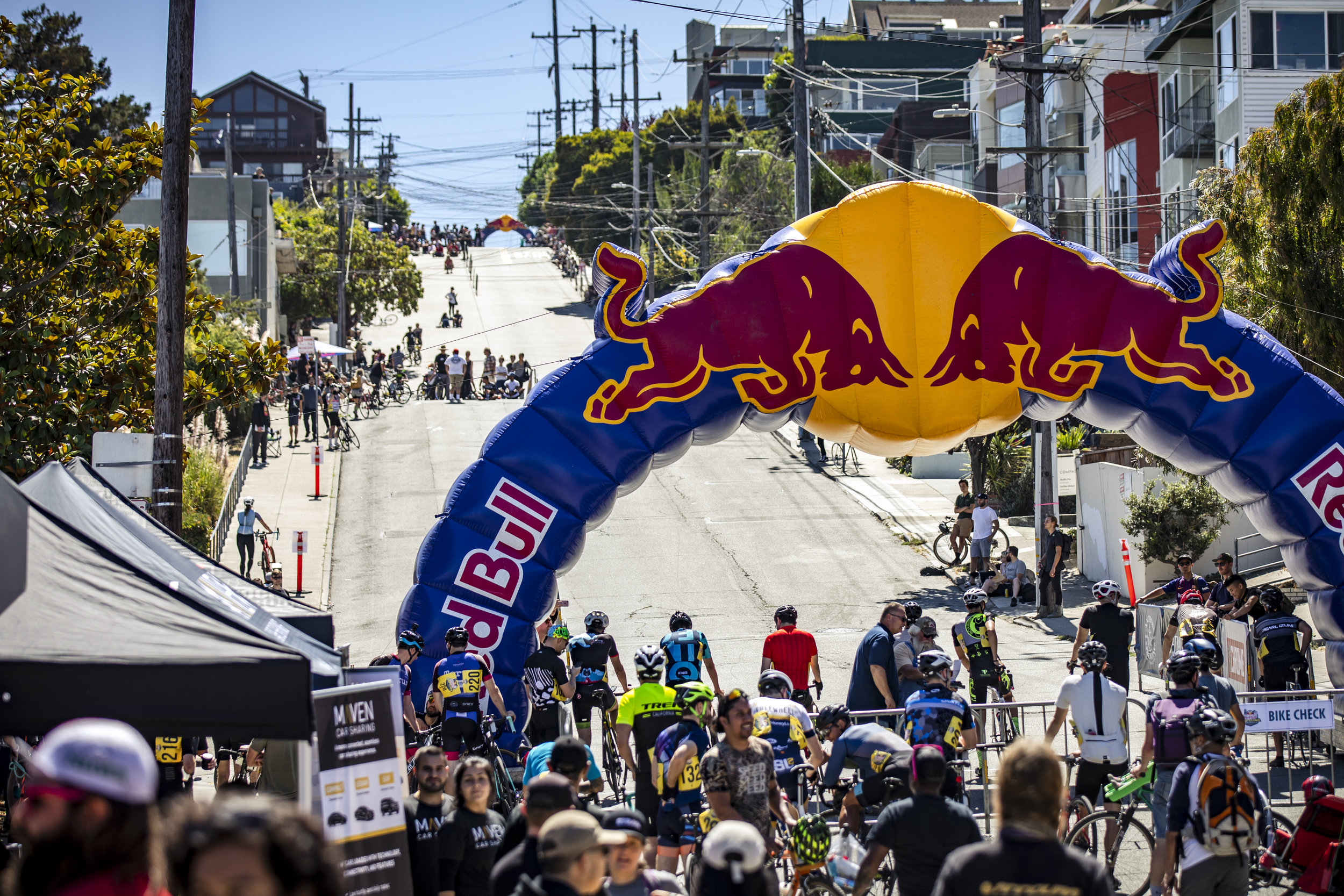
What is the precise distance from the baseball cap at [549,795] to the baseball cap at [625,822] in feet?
0.78

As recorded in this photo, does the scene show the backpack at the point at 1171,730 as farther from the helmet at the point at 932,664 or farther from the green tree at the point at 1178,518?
the green tree at the point at 1178,518

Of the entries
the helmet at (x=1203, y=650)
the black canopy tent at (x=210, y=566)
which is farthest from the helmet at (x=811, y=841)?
the black canopy tent at (x=210, y=566)

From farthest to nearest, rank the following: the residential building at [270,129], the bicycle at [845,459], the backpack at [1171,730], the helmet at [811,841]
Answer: the residential building at [270,129]
the bicycle at [845,459]
the backpack at [1171,730]
the helmet at [811,841]

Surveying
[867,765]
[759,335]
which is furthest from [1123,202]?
[867,765]

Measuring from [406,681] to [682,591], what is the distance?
1104 cm

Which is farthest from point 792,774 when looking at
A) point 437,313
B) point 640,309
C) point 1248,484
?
point 437,313

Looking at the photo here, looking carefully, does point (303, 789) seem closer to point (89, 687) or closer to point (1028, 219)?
point (89, 687)

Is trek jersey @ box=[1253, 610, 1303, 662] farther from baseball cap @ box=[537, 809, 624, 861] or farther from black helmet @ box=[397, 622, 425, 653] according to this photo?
baseball cap @ box=[537, 809, 624, 861]

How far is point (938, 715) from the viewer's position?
28.5 ft

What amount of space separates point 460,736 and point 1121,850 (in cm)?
511

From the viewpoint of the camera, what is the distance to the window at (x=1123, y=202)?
39062mm

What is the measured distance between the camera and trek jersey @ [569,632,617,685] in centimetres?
1149

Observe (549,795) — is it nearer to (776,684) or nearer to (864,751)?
(864,751)

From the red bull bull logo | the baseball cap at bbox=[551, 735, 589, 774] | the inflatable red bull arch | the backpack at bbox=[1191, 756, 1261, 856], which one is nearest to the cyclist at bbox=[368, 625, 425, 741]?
the inflatable red bull arch
